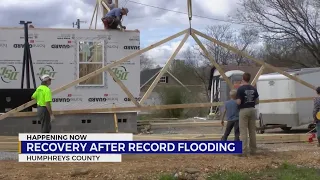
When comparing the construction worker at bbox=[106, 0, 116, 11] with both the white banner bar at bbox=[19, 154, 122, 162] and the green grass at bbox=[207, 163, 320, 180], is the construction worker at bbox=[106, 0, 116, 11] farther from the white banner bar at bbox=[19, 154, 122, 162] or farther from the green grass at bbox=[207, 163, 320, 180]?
the green grass at bbox=[207, 163, 320, 180]

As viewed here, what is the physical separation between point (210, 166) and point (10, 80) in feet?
28.2

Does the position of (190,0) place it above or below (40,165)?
above

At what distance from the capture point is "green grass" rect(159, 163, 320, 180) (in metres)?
8.02

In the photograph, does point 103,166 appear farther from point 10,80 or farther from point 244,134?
point 10,80

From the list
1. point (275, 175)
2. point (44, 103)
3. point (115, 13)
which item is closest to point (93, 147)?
point (44, 103)

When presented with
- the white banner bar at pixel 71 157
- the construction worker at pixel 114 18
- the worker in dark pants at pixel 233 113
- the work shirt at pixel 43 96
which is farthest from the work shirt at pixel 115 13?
the white banner bar at pixel 71 157

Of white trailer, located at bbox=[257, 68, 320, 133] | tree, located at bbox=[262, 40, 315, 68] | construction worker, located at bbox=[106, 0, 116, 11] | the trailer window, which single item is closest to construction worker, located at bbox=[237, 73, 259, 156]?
construction worker, located at bbox=[106, 0, 116, 11]

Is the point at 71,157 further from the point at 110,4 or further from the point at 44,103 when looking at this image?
the point at 110,4

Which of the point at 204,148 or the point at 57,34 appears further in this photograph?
the point at 57,34

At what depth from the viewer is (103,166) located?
877 centimetres

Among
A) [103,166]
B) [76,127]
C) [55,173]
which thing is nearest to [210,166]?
[103,166]

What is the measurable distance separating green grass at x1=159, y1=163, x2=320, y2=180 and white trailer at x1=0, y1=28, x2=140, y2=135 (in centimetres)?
771

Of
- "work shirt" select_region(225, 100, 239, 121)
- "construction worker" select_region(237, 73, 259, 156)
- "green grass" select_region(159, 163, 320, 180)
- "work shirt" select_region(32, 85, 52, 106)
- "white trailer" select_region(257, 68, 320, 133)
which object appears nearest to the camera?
"green grass" select_region(159, 163, 320, 180)

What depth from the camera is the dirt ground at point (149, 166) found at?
8.10 metres
